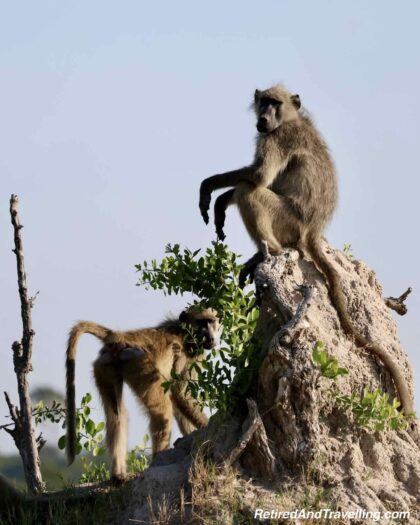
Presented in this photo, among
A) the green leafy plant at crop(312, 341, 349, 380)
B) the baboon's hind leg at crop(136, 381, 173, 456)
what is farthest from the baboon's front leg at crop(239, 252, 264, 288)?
the green leafy plant at crop(312, 341, 349, 380)

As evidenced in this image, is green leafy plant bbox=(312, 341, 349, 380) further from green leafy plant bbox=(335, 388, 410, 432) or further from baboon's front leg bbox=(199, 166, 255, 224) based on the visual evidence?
baboon's front leg bbox=(199, 166, 255, 224)

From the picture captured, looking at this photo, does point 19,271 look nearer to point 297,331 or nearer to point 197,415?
point 197,415

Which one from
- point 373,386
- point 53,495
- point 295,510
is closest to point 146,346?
point 53,495

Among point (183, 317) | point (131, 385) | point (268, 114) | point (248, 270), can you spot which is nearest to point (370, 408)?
point (248, 270)

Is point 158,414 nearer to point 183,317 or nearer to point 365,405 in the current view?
point 183,317

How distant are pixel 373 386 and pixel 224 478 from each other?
160cm

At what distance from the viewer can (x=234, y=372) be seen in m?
8.88

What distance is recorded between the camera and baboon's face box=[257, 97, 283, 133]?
11336 millimetres

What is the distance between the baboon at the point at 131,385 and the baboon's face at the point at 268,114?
2.08 metres

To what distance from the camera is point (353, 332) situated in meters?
9.27

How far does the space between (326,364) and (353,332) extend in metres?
1.17

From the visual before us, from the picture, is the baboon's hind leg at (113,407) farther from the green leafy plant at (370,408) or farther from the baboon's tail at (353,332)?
the green leafy plant at (370,408)

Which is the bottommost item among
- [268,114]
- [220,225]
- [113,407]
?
[113,407]

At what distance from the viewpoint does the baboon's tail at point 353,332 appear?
9094 mm
